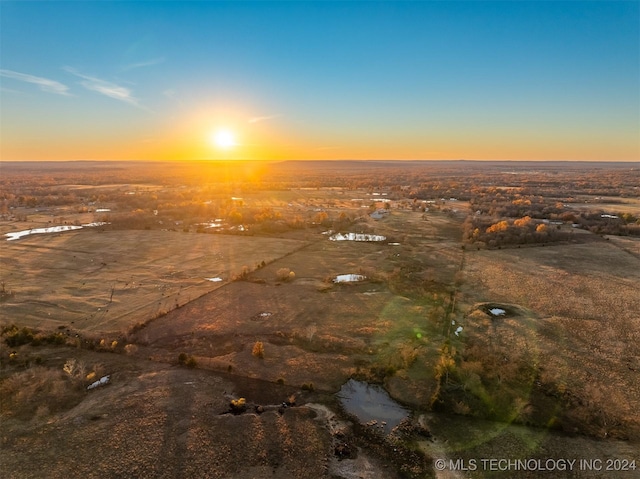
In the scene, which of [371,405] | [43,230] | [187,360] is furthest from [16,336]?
[43,230]

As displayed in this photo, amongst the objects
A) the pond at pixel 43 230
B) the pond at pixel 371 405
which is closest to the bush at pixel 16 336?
the pond at pixel 371 405

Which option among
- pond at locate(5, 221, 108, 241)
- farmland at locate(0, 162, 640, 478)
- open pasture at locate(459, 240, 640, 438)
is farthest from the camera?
pond at locate(5, 221, 108, 241)

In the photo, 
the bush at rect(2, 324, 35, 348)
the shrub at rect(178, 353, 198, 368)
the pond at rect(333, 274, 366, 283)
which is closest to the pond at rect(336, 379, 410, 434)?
the shrub at rect(178, 353, 198, 368)

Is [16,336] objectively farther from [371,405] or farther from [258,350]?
[371,405]

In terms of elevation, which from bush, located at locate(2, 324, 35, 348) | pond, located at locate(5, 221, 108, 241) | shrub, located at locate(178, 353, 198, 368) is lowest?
shrub, located at locate(178, 353, 198, 368)

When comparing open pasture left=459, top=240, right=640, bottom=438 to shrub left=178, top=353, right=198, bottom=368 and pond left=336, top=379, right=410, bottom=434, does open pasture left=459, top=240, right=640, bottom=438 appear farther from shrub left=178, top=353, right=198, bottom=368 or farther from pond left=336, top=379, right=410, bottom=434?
shrub left=178, top=353, right=198, bottom=368

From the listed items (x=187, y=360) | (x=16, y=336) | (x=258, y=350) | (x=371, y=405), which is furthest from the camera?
(x=16, y=336)

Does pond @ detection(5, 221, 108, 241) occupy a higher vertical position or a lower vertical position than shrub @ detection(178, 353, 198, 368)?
higher
